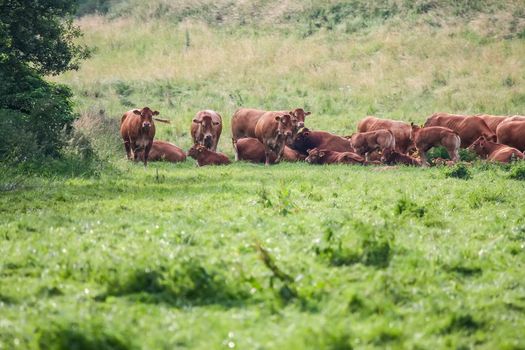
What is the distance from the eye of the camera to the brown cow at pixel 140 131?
23.2 metres

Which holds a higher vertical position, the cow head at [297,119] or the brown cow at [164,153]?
the cow head at [297,119]

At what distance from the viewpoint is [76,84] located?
3809 cm

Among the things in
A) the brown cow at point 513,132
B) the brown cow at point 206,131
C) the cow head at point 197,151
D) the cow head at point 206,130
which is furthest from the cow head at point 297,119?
the brown cow at point 513,132

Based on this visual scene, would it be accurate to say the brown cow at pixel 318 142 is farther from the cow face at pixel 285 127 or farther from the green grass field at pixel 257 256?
the green grass field at pixel 257 256

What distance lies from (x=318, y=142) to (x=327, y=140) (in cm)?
30

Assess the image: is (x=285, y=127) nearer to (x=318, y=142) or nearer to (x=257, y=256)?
(x=318, y=142)

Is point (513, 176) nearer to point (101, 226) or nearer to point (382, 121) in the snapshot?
point (382, 121)

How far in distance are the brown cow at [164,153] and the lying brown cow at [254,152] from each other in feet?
5.41

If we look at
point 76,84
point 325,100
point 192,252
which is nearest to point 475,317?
point 192,252

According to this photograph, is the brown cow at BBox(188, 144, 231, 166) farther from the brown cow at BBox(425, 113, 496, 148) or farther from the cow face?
the brown cow at BBox(425, 113, 496, 148)

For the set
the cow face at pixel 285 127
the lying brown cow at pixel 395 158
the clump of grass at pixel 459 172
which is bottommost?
the lying brown cow at pixel 395 158

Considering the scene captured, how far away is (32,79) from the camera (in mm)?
22375

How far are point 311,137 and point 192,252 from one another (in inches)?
666

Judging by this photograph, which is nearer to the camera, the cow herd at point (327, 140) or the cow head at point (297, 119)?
the cow herd at point (327, 140)
